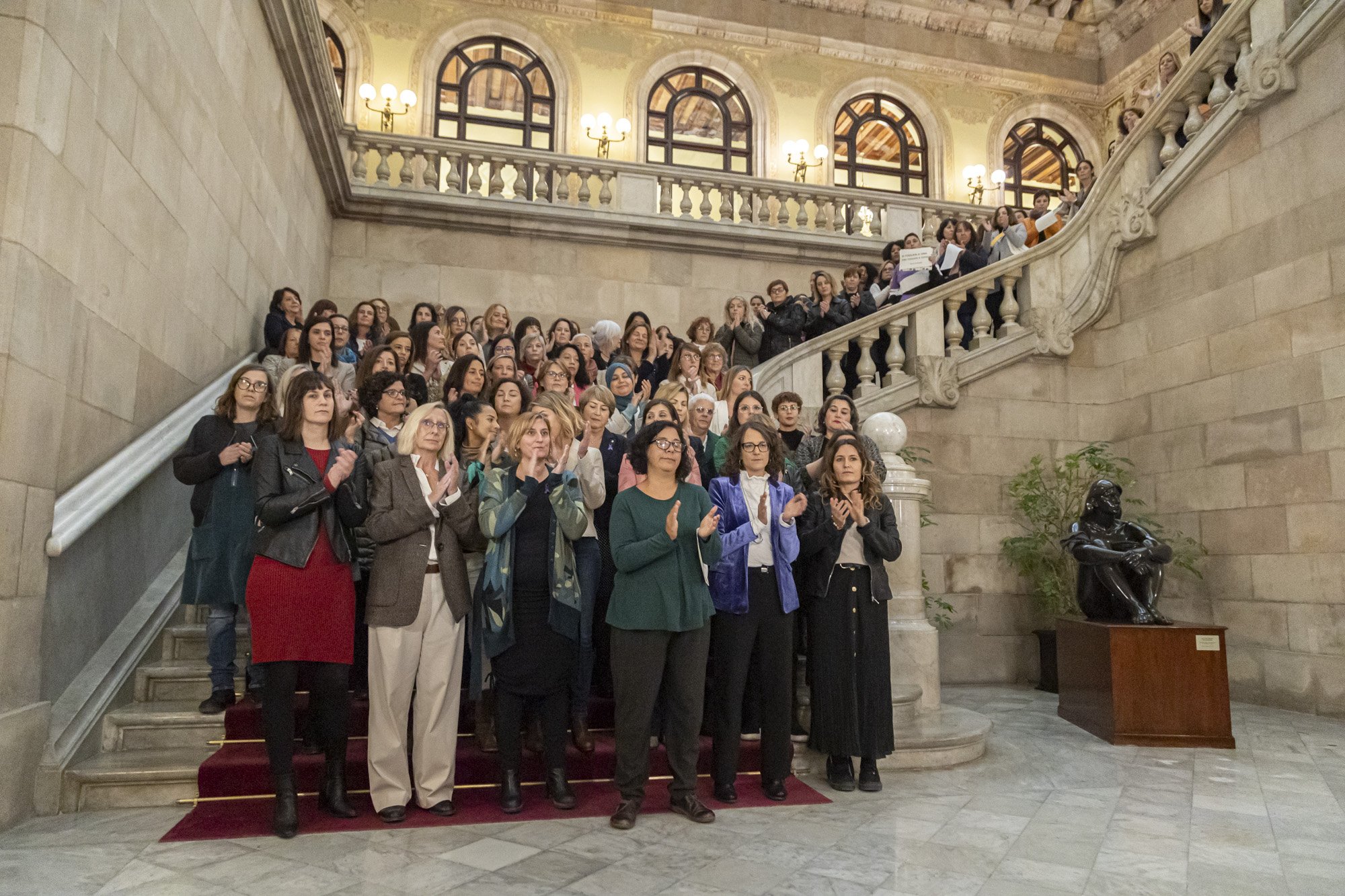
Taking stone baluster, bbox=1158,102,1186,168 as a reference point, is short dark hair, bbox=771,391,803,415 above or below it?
below

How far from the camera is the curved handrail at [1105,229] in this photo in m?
8.33

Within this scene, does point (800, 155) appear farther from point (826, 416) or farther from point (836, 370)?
point (826, 416)

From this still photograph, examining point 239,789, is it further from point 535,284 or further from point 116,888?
point 535,284

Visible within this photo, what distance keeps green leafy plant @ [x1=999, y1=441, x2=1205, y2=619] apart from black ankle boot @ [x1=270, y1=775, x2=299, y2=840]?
21.6 ft

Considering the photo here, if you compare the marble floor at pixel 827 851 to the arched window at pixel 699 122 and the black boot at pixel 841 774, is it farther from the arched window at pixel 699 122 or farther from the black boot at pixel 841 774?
the arched window at pixel 699 122

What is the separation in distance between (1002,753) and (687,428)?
2.80 meters

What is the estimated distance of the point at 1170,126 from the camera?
8.80 m

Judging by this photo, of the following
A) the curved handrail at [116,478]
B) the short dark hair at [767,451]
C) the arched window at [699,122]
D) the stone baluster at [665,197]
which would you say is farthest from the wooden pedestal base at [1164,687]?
the arched window at [699,122]

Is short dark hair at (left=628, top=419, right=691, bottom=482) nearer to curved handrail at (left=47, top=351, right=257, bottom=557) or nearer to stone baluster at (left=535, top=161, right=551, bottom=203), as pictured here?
curved handrail at (left=47, top=351, right=257, bottom=557)

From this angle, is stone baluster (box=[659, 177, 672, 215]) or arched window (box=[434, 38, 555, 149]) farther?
arched window (box=[434, 38, 555, 149])

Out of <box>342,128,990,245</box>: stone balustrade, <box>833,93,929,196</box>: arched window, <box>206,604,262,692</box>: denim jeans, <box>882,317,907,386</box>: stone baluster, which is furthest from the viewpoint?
<box>833,93,929,196</box>: arched window

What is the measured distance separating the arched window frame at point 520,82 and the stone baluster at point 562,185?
240cm

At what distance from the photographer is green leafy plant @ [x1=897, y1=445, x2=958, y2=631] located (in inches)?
328

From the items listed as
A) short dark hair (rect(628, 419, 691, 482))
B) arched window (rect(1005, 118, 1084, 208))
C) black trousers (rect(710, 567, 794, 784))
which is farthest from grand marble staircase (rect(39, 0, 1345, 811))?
arched window (rect(1005, 118, 1084, 208))
